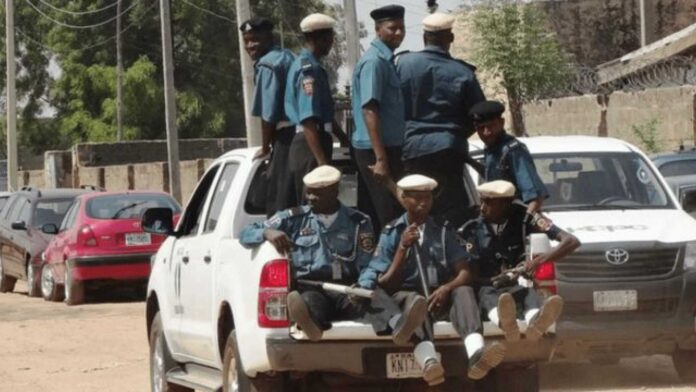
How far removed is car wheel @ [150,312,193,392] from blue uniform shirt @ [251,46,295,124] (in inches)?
81.5

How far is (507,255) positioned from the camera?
9609 mm

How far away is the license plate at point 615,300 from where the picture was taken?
12695mm

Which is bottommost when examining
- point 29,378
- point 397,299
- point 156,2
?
point 29,378

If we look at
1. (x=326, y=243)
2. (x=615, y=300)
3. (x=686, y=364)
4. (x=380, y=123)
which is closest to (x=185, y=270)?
(x=380, y=123)

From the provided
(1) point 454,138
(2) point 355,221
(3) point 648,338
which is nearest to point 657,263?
(3) point 648,338

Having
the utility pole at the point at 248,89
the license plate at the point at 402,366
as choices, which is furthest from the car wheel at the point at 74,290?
the license plate at the point at 402,366

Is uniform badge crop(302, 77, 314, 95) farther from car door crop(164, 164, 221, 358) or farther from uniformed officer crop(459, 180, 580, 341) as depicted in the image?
car door crop(164, 164, 221, 358)

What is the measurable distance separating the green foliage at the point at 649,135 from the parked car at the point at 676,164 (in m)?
6.29

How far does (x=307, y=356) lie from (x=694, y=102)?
18.4m

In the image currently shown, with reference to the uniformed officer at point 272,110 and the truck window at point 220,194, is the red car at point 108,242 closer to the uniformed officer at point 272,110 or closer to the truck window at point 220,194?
the truck window at point 220,194

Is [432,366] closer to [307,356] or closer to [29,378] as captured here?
[307,356]

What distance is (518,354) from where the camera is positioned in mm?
9219

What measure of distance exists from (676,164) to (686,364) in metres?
7.35

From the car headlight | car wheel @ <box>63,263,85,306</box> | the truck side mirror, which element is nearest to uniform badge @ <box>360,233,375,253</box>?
the truck side mirror
